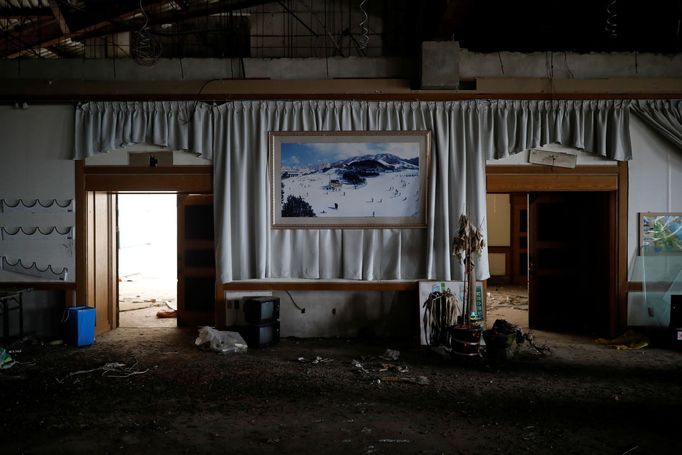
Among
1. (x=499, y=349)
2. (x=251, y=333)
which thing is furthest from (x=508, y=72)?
(x=251, y=333)

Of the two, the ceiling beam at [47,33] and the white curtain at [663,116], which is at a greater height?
the ceiling beam at [47,33]

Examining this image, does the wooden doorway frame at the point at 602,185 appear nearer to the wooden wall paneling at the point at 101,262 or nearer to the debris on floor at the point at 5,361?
the wooden wall paneling at the point at 101,262

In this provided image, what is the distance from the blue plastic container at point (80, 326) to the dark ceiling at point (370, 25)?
3.45 meters

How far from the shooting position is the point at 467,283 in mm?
6148

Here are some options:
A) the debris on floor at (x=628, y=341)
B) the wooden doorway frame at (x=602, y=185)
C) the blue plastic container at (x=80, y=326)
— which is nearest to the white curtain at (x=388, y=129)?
the wooden doorway frame at (x=602, y=185)

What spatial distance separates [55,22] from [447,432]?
674cm

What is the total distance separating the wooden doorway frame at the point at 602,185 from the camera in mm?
6379

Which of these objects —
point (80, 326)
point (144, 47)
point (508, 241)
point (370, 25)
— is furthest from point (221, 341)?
point (508, 241)

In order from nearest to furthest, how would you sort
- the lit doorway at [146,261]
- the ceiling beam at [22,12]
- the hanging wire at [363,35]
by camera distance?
the ceiling beam at [22,12] → the hanging wire at [363,35] → the lit doorway at [146,261]

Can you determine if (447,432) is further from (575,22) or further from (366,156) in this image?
(575,22)

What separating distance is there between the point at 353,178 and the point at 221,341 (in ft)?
8.63

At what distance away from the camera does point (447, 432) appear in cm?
359

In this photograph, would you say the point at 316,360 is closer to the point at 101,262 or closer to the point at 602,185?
the point at 101,262

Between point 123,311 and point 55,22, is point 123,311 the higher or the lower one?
the lower one
